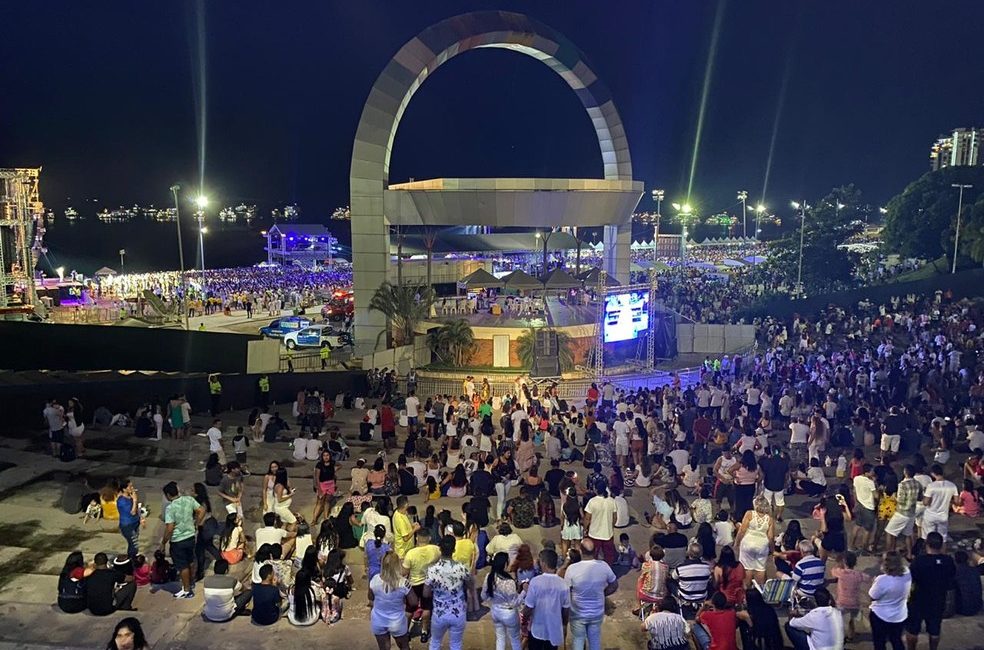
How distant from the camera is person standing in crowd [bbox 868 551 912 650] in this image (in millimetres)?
7258

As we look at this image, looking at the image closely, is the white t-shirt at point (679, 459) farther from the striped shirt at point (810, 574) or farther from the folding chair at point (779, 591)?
the striped shirt at point (810, 574)

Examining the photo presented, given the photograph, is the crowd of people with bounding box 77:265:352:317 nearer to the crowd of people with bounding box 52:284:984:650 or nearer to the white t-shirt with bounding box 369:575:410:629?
the crowd of people with bounding box 52:284:984:650

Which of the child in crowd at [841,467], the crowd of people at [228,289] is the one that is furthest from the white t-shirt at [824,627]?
the crowd of people at [228,289]

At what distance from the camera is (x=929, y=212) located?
51.8 m

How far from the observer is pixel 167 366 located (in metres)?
23.7

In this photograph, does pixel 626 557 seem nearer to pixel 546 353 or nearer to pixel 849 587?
pixel 849 587

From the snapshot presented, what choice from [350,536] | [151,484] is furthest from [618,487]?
[151,484]

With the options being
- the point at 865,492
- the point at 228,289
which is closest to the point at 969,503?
the point at 865,492

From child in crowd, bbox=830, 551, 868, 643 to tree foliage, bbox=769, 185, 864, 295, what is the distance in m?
43.0

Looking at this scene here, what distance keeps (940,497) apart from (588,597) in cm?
523

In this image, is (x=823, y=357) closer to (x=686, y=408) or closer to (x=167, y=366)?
(x=686, y=408)

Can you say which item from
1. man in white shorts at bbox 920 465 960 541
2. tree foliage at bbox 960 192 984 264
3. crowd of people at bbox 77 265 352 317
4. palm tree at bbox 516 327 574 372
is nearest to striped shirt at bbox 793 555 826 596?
man in white shorts at bbox 920 465 960 541

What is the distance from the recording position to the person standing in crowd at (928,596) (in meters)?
7.46

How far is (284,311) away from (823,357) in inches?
1068
